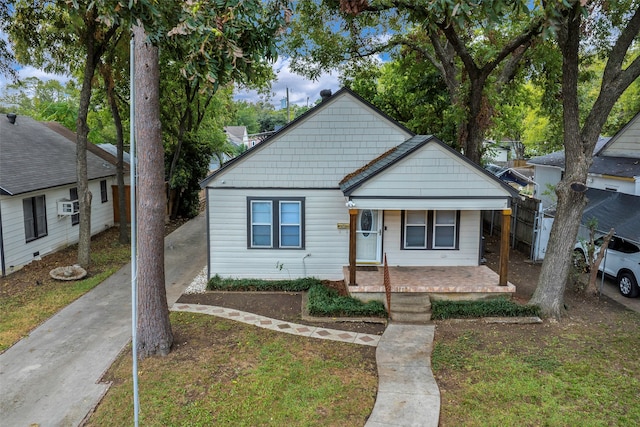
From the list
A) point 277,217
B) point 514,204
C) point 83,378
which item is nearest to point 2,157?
point 277,217

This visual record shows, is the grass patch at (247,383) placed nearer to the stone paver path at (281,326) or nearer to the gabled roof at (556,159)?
the stone paver path at (281,326)

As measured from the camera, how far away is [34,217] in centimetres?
1435

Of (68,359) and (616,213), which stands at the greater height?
(616,213)

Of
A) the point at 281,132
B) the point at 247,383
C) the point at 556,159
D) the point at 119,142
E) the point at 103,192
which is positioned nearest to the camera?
the point at 247,383

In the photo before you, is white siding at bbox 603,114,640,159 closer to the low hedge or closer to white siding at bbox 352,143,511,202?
white siding at bbox 352,143,511,202

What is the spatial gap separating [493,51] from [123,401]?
536 inches

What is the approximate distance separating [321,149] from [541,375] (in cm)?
757

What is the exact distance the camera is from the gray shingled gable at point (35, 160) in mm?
13695

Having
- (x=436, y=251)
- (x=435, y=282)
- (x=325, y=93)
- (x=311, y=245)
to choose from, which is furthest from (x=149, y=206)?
(x=436, y=251)

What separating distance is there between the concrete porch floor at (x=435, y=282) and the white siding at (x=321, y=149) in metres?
2.84

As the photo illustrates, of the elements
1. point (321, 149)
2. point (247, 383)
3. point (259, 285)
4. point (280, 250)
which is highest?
point (321, 149)

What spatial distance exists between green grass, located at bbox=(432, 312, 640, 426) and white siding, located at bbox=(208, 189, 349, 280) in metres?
4.29

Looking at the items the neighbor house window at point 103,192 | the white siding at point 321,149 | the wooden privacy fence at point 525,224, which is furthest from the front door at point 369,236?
the neighbor house window at point 103,192

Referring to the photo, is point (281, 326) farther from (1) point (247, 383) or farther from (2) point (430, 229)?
(2) point (430, 229)
